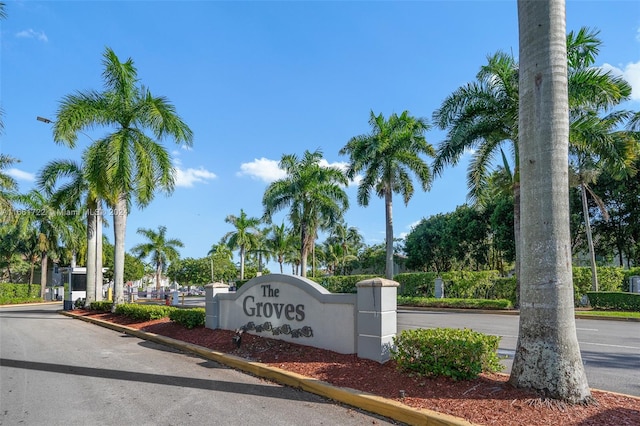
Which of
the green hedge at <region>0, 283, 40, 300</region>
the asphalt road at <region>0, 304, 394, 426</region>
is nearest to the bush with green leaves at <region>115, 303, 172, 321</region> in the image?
the asphalt road at <region>0, 304, 394, 426</region>

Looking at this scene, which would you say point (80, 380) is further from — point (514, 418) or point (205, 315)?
point (514, 418)

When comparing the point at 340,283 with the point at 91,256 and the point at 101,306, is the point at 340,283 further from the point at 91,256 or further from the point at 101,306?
the point at 101,306

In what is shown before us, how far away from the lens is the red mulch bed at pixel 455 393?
175 inches

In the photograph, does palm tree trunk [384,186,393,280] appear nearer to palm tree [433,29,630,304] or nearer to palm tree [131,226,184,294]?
palm tree [433,29,630,304]

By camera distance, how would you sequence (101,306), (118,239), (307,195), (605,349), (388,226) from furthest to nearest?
→ (307,195)
(388,226)
(101,306)
(118,239)
(605,349)

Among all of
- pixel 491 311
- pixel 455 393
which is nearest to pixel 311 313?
pixel 455 393

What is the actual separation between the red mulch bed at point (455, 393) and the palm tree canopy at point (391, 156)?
60.9ft

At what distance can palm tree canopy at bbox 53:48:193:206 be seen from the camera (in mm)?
15566

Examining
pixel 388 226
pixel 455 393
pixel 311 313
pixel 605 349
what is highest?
pixel 388 226

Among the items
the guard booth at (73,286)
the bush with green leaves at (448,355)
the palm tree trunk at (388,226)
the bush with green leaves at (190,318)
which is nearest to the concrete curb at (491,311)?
the palm tree trunk at (388,226)

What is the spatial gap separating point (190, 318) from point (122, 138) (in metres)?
8.17

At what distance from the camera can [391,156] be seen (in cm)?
2553

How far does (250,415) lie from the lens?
17.4 ft

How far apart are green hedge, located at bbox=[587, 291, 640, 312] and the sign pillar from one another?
18.4m
